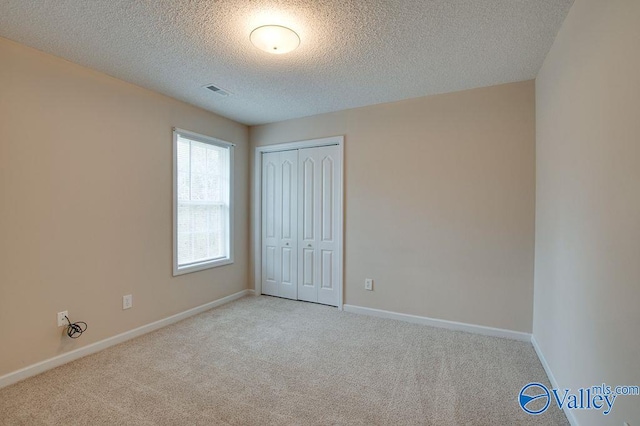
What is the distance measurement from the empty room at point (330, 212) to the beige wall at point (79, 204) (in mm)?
17

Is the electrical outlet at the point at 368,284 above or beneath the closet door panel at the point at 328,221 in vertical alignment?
beneath

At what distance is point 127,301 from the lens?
3002 millimetres

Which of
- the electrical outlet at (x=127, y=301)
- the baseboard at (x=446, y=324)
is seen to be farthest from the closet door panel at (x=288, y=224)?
the electrical outlet at (x=127, y=301)

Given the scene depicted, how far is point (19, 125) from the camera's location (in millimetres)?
2268

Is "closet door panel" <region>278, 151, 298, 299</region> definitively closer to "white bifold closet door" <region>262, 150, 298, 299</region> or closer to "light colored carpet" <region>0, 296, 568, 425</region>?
"white bifold closet door" <region>262, 150, 298, 299</region>

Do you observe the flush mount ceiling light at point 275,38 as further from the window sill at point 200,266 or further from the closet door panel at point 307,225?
the window sill at point 200,266

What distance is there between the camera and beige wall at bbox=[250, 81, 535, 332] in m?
2.97

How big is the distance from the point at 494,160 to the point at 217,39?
2.79m

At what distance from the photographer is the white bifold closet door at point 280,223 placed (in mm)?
4289

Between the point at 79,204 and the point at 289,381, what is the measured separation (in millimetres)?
2357

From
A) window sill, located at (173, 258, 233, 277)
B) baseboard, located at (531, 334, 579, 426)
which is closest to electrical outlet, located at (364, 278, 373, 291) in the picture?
baseboard, located at (531, 334, 579, 426)

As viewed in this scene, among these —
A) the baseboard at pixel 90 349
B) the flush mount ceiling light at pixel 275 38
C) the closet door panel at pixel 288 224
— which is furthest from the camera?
the closet door panel at pixel 288 224

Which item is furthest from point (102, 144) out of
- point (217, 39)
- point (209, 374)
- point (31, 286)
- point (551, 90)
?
point (551, 90)

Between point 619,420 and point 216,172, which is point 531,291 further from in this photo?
point 216,172
